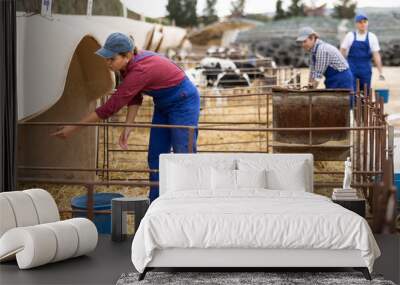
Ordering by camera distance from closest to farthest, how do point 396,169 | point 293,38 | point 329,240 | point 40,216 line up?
point 329,240 → point 40,216 → point 396,169 → point 293,38

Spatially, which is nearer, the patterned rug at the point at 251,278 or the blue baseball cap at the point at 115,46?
the patterned rug at the point at 251,278

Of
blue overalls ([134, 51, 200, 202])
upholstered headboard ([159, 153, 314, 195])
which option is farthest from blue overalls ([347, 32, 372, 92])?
upholstered headboard ([159, 153, 314, 195])

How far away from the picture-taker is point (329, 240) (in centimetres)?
350

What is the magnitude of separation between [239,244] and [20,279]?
1018mm

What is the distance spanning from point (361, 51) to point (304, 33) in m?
0.47

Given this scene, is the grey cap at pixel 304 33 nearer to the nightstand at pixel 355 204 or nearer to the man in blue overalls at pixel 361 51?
the man in blue overalls at pixel 361 51

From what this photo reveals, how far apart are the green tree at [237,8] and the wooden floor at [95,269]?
2320 millimetres

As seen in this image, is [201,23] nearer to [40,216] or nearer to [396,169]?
[396,169]

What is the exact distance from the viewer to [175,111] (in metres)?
4.91

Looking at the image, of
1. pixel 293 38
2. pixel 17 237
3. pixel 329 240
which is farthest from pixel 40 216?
pixel 293 38

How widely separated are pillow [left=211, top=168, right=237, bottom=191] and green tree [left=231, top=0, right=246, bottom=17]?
200cm

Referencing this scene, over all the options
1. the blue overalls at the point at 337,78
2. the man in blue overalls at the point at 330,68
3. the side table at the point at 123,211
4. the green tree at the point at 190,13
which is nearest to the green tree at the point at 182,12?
the green tree at the point at 190,13

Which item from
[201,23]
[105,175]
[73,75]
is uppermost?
[201,23]

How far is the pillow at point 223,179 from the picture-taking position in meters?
4.24
